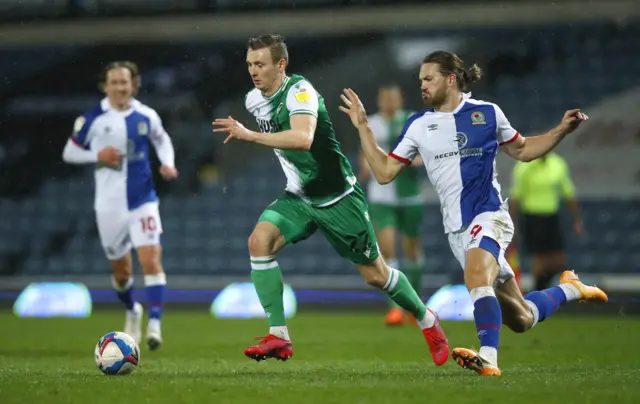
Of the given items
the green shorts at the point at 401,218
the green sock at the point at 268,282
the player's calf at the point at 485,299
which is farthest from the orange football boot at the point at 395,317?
the player's calf at the point at 485,299

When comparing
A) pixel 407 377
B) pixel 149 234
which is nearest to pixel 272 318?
pixel 407 377

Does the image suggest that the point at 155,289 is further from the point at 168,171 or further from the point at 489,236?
the point at 489,236

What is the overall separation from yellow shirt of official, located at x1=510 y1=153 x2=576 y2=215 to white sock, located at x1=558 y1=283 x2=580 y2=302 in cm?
758

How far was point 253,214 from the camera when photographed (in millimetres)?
19500

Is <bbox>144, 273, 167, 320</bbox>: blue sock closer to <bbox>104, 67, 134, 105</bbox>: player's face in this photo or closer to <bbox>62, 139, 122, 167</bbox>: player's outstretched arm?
<bbox>62, 139, 122, 167</bbox>: player's outstretched arm

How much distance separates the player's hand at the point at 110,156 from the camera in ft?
32.2

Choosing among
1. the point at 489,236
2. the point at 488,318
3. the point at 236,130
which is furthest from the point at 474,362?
the point at 236,130

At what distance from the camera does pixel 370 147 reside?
709 centimetres

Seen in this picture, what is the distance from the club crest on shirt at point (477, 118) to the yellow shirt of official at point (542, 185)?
822 cm

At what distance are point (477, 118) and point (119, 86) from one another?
3.99 m

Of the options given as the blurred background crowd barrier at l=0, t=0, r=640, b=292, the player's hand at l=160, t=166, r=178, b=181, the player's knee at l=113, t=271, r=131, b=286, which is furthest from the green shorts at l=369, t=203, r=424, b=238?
the blurred background crowd barrier at l=0, t=0, r=640, b=292

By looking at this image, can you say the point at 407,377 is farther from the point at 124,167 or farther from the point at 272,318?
the point at 124,167

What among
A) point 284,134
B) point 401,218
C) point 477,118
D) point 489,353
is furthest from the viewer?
point 401,218

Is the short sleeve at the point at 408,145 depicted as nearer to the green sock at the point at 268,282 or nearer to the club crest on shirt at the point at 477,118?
the club crest on shirt at the point at 477,118
